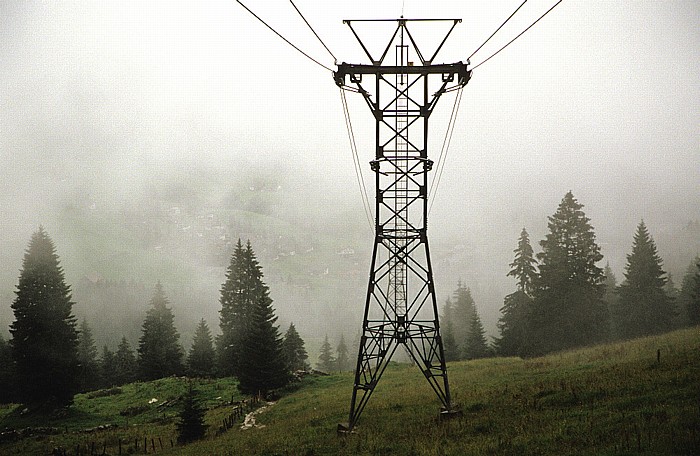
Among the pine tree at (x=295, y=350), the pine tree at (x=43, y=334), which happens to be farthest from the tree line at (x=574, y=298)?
the pine tree at (x=43, y=334)

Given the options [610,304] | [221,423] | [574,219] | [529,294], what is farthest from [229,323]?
[610,304]

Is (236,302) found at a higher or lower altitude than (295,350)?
higher

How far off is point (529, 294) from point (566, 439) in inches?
1607

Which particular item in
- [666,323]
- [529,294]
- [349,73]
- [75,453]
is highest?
[349,73]

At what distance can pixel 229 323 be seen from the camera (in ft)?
180

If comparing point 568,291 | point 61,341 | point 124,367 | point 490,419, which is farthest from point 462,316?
point 490,419

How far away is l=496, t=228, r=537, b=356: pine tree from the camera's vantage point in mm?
51562

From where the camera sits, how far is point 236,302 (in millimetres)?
55781

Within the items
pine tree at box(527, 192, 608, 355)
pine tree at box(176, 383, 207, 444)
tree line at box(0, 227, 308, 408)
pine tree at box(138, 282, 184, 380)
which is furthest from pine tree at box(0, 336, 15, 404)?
pine tree at box(527, 192, 608, 355)

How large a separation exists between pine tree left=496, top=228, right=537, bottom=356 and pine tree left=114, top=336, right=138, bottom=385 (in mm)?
Result: 50160

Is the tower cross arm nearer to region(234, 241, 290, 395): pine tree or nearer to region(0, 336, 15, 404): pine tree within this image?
region(234, 241, 290, 395): pine tree

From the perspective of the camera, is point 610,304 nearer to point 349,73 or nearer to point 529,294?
point 529,294

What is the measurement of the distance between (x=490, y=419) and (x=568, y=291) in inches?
1315

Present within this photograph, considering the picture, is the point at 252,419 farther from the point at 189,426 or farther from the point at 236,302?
the point at 236,302
